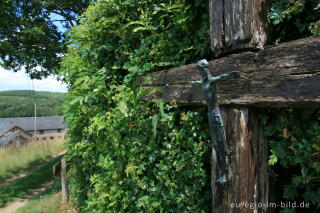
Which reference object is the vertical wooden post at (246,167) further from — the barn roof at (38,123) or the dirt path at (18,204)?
the barn roof at (38,123)

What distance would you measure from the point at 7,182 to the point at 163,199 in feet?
39.4

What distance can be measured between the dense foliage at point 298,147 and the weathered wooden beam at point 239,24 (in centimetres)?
54

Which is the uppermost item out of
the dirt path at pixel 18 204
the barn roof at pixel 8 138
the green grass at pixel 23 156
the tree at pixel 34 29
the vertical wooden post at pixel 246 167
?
the tree at pixel 34 29

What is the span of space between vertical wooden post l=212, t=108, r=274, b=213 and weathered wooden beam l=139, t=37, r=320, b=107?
14cm

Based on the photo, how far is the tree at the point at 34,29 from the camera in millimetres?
8817

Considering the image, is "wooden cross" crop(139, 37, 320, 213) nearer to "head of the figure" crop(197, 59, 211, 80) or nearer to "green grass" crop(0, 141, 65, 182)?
"head of the figure" crop(197, 59, 211, 80)

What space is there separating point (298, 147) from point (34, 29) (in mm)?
10592

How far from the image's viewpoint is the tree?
28.9 feet

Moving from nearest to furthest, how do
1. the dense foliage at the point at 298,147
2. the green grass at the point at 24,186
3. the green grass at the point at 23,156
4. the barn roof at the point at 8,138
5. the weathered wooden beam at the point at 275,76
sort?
the weathered wooden beam at the point at 275,76 → the dense foliage at the point at 298,147 → the green grass at the point at 24,186 → the green grass at the point at 23,156 → the barn roof at the point at 8,138

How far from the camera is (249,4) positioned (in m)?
1.40

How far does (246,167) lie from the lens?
139 centimetres

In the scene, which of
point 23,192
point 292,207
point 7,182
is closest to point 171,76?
point 292,207

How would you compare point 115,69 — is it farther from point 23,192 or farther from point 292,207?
point 23,192

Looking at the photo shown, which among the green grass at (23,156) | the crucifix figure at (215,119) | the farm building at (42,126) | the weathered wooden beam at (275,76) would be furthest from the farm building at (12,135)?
the weathered wooden beam at (275,76)
